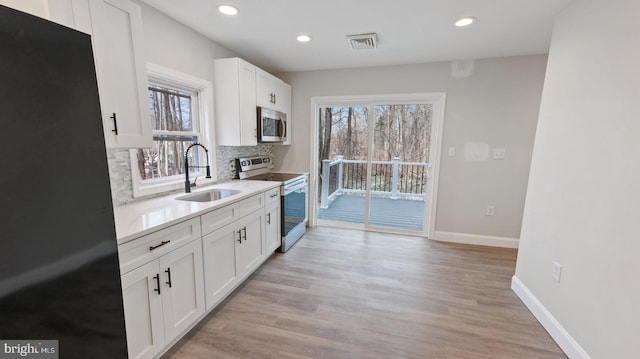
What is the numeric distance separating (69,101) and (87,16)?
0.91 meters

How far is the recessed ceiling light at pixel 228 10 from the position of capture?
6.66 ft

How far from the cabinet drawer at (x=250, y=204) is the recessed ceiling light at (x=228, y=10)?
1595 mm

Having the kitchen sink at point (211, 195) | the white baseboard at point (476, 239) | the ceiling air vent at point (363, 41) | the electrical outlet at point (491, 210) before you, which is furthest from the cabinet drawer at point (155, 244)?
the electrical outlet at point (491, 210)

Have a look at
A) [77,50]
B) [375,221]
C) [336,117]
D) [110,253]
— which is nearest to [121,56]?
[77,50]

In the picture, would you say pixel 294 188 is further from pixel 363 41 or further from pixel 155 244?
Result: pixel 155 244

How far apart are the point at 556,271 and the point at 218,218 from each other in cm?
258

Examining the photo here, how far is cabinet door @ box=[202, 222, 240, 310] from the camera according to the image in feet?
6.28

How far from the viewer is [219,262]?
2.05m

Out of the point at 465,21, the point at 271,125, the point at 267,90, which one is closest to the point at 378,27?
the point at 465,21

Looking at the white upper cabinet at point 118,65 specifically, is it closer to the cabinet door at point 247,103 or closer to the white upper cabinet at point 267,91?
the cabinet door at point 247,103

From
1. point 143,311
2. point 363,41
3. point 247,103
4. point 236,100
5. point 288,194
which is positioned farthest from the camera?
point 288,194

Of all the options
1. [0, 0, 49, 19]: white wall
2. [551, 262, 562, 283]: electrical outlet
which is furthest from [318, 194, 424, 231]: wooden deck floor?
[0, 0, 49, 19]: white wall

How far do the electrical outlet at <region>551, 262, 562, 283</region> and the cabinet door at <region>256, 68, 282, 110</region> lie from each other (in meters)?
3.18

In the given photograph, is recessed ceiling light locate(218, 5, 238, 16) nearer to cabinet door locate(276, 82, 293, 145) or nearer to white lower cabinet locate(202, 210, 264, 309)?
cabinet door locate(276, 82, 293, 145)
